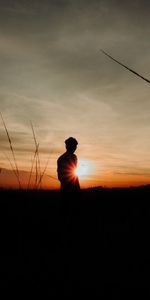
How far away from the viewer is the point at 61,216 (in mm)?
6266

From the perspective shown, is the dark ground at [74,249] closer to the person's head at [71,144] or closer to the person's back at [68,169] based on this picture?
the person's back at [68,169]

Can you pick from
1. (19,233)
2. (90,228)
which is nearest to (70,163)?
(90,228)

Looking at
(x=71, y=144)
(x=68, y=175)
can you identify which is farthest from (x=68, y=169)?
(x=71, y=144)

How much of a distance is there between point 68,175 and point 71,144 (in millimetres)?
588

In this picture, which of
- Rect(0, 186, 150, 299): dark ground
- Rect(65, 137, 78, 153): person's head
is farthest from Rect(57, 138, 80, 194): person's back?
Rect(0, 186, 150, 299): dark ground

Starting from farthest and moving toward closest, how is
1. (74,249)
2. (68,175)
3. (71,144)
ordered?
1. (68,175)
2. (71,144)
3. (74,249)

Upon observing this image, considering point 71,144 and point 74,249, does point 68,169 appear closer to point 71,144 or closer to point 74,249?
point 71,144

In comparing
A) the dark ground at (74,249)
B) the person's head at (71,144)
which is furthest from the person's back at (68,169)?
the dark ground at (74,249)

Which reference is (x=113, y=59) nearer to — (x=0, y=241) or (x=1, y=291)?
(x=1, y=291)

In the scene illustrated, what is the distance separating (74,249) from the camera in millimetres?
4422

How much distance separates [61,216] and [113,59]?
5.04m

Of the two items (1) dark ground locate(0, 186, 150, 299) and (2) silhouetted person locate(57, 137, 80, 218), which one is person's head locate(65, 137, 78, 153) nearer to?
(2) silhouetted person locate(57, 137, 80, 218)

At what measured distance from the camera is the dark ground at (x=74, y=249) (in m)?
3.27

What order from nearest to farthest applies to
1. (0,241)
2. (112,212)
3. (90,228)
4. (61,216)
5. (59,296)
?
(59,296) < (0,241) < (90,228) < (61,216) < (112,212)
